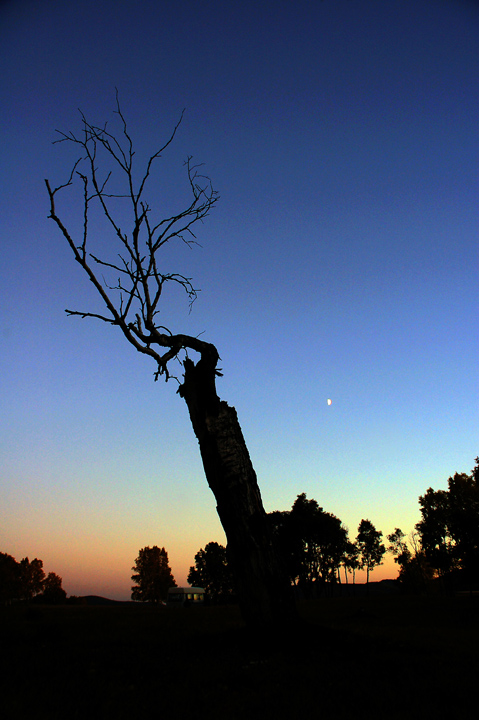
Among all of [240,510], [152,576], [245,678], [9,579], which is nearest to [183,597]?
[152,576]

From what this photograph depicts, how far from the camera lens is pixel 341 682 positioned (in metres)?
5.46

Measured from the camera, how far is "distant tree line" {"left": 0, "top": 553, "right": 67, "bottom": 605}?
292 ft

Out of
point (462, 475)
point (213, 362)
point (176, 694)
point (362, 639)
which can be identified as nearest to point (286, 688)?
point (176, 694)

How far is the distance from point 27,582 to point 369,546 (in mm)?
74733

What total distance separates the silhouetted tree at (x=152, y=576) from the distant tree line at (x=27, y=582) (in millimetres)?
18979

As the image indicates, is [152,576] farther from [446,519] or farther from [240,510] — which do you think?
[240,510]

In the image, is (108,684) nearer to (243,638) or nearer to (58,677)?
(58,677)

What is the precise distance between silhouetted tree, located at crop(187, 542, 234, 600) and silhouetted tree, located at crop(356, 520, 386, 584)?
28.4 metres

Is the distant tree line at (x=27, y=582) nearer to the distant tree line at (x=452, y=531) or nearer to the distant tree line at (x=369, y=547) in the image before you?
the distant tree line at (x=369, y=547)

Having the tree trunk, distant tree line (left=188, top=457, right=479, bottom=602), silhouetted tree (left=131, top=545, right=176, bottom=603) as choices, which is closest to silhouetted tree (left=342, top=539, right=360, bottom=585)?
distant tree line (left=188, top=457, right=479, bottom=602)

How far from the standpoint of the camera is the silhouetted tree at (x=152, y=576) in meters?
84.2

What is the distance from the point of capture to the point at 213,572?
9081cm

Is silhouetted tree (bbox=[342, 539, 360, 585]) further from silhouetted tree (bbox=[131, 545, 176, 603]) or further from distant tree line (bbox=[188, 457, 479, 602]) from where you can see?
silhouetted tree (bbox=[131, 545, 176, 603])

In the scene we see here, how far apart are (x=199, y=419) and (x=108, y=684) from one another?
4773 mm
